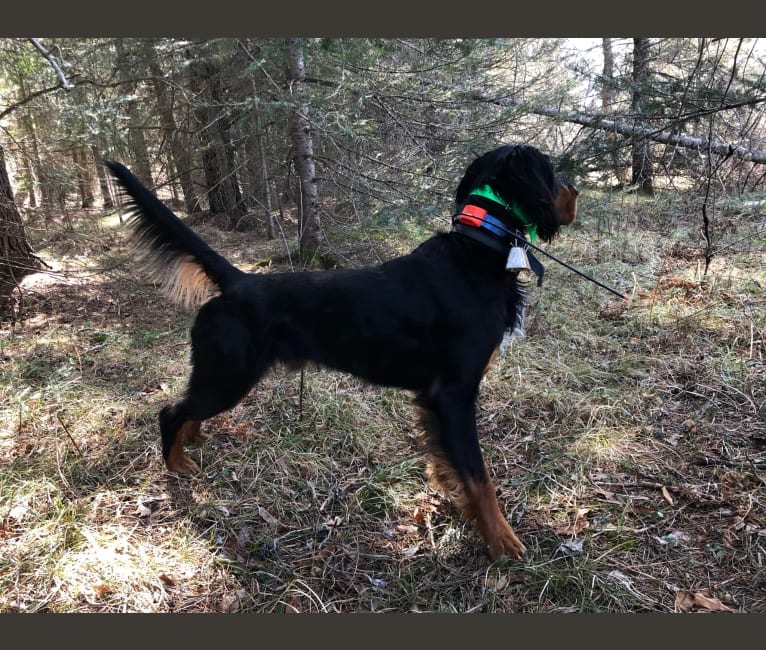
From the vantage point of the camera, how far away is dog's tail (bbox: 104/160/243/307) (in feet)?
9.39

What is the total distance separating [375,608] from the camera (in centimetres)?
237

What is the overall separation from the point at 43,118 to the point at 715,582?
869 centimetres

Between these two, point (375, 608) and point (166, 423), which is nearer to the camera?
point (375, 608)

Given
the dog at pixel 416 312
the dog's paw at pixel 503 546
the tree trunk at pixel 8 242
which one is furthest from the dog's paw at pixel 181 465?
the tree trunk at pixel 8 242

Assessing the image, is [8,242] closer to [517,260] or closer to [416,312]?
[416,312]

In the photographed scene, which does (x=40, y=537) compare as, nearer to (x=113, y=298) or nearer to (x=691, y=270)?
(x=113, y=298)

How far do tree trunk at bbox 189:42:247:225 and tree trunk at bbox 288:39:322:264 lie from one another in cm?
120

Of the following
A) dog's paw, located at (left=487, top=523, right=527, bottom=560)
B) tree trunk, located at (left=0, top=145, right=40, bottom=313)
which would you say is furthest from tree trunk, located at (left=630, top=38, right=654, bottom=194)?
tree trunk, located at (left=0, top=145, right=40, bottom=313)

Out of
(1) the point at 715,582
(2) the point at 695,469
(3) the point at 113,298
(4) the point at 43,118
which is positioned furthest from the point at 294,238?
(1) the point at 715,582

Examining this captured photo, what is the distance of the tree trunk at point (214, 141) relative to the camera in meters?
7.71

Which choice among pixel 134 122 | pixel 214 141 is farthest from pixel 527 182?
pixel 214 141

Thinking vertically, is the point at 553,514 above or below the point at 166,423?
below

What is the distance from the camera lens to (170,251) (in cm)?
297

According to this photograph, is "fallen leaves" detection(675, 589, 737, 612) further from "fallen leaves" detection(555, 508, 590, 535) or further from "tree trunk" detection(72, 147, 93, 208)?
"tree trunk" detection(72, 147, 93, 208)
